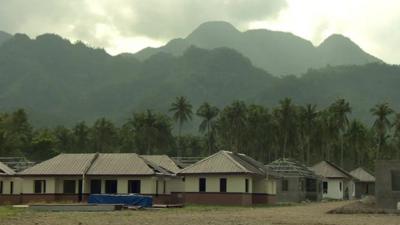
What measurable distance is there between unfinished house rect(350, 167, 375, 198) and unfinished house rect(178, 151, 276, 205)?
146ft

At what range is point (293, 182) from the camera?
73312 millimetres

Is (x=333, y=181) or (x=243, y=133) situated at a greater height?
(x=243, y=133)

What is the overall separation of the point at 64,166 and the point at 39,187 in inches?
108

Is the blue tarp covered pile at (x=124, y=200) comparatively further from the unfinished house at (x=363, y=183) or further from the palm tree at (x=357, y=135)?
the palm tree at (x=357, y=135)

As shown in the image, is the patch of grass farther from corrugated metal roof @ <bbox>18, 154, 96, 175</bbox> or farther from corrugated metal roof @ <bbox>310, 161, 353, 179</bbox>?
corrugated metal roof @ <bbox>310, 161, 353, 179</bbox>

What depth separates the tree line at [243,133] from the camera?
366 ft

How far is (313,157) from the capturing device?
134625 millimetres

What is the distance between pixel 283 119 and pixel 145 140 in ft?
78.1

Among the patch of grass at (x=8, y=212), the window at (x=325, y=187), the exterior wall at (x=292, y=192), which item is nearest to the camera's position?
the patch of grass at (x=8, y=212)

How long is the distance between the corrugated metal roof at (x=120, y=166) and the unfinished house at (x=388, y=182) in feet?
65.0

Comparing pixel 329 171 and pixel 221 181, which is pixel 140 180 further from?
pixel 329 171

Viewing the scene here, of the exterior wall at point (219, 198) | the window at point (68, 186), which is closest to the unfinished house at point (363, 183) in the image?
the exterior wall at point (219, 198)

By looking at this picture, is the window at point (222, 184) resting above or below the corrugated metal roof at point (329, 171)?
below

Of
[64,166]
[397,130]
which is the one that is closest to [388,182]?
[64,166]
